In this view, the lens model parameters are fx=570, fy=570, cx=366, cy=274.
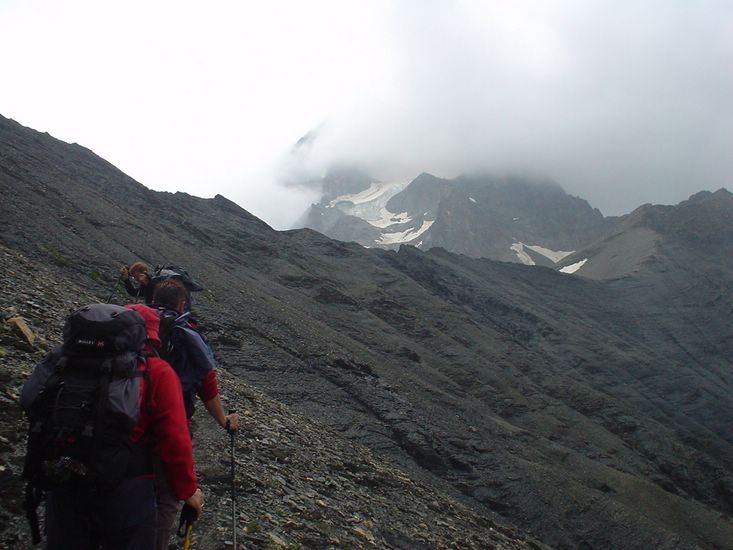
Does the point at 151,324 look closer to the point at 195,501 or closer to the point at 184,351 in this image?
the point at 184,351

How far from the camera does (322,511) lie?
13.9 metres

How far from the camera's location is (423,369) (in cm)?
5766

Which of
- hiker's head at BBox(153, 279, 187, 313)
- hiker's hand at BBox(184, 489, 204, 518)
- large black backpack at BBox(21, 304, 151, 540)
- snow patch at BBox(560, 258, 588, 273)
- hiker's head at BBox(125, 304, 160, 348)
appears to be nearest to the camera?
large black backpack at BBox(21, 304, 151, 540)

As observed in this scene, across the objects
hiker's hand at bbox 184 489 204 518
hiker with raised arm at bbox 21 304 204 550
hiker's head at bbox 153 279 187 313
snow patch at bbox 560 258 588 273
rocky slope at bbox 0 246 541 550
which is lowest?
rocky slope at bbox 0 246 541 550

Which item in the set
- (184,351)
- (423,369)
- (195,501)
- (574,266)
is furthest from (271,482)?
(574,266)

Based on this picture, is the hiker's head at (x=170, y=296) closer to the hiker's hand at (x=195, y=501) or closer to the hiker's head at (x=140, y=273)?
the hiker's hand at (x=195, y=501)

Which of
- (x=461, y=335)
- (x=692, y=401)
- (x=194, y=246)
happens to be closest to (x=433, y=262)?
(x=461, y=335)

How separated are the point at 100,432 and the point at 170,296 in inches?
93.4

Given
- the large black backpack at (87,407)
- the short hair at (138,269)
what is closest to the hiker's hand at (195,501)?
the large black backpack at (87,407)

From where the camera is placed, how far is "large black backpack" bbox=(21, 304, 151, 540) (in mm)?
4969

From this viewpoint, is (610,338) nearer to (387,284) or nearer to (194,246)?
(387,284)

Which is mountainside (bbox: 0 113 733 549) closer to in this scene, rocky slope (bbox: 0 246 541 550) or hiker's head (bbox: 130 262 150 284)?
rocky slope (bbox: 0 246 541 550)

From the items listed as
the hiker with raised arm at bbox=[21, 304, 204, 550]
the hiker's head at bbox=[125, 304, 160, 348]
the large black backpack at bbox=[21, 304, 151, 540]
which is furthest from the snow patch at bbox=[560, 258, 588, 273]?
the large black backpack at bbox=[21, 304, 151, 540]

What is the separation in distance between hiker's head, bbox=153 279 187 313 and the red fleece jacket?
157 centimetres
